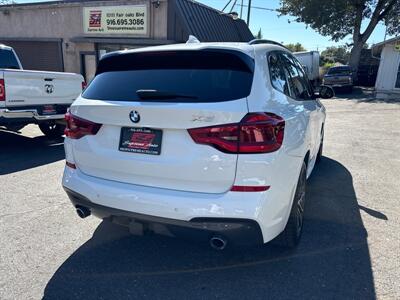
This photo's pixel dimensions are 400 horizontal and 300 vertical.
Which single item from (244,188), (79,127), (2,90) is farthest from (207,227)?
(2,90)

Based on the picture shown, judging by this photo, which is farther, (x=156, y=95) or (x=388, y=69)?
(x=388, y=69)

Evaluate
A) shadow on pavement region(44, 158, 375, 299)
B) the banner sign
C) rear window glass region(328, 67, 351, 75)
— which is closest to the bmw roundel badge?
shadow on pavement region(44, 158, 375, 299)

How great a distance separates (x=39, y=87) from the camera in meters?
6.45

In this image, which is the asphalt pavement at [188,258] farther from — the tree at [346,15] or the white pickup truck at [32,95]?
the tree at [346,15]

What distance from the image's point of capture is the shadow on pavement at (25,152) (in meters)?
5.62

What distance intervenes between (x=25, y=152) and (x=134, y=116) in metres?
5.03

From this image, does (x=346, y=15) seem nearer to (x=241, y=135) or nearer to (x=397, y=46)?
(x=397, y=46)

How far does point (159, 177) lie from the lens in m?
2.42

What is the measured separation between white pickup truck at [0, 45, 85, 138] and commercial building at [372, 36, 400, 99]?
20181mm

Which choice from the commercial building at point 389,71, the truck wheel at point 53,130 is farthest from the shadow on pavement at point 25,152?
the commercial building at point 389,71

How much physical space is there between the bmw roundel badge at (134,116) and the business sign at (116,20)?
12.4m

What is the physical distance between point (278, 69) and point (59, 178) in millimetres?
3663

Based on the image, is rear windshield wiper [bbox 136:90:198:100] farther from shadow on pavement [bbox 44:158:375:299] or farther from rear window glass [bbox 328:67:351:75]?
rear window glass [bbox 328:67:351:75]

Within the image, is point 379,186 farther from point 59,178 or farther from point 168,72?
point 59,178
